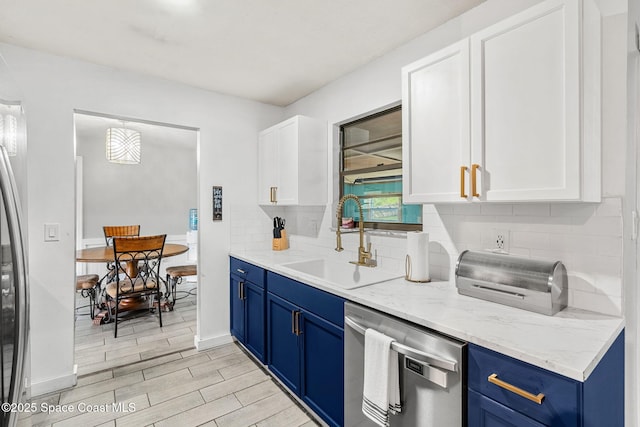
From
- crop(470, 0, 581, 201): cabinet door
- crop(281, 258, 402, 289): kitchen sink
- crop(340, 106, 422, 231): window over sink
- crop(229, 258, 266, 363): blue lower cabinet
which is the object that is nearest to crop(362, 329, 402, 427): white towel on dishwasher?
crop(281, 258, 402, 289): kitchen sink

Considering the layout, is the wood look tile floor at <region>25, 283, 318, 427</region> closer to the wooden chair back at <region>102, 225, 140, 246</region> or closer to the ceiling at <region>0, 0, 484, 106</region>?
the wooden chair back at <region>102, 225, 140, 246</region>

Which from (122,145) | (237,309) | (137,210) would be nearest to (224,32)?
(237,309)

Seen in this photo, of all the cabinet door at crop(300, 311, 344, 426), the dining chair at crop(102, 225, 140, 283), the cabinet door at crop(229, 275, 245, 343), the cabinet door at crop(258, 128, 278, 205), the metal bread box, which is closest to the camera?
the metal bread box

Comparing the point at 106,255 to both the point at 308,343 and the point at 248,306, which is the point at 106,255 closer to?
the point at 248,306

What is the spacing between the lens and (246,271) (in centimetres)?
273

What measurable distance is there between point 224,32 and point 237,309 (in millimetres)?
2253

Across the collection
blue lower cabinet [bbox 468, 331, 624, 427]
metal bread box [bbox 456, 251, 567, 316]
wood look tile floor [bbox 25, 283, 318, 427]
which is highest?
metal bread box [bbox 456, 251, 567, 316]

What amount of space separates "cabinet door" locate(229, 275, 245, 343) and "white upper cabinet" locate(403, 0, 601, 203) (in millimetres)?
1917

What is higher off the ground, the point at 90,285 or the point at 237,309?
the point at 90,285

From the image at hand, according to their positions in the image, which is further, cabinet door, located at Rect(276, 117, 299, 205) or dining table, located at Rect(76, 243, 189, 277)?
dining table, located at Rect(76, 243, 189, 277)

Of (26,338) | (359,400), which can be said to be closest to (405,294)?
(359,400)

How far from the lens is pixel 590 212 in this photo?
4.36 ft

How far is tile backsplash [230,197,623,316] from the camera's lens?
1280 mm

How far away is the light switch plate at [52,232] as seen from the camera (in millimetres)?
2238
